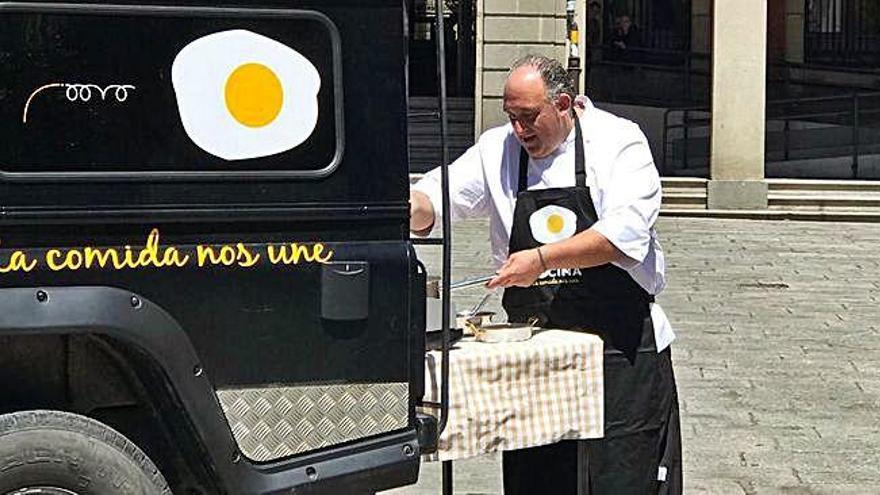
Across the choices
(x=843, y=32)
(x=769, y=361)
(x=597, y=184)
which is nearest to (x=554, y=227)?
(x=597, y=184)

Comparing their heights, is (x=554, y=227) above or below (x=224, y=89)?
below

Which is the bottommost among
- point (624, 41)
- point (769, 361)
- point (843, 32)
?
point (769, 361)

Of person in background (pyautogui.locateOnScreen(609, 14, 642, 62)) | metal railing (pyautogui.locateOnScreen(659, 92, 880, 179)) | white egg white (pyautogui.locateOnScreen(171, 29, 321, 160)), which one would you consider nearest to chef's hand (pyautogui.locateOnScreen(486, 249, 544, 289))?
white egg white (pyautogui.locateOnScreen(171, 29, 321, 160))

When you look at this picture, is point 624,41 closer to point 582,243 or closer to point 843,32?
point 843,32

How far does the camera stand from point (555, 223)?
15.7 feet

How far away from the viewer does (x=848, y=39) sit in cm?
2402

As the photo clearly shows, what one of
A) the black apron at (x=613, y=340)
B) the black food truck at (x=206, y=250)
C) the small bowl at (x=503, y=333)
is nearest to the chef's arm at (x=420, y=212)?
the black apron at (x=613, y=340)

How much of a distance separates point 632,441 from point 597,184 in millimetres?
833

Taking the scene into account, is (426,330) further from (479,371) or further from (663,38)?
(663,38)

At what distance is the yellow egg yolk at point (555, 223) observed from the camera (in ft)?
15.7

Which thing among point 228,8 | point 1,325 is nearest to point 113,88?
point 228,8

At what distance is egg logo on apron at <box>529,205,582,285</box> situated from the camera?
4777mm

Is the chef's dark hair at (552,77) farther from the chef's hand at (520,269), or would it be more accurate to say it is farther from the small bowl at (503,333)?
the small bowl at (503,333)

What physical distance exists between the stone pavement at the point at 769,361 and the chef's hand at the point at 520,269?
2296 millimetres
